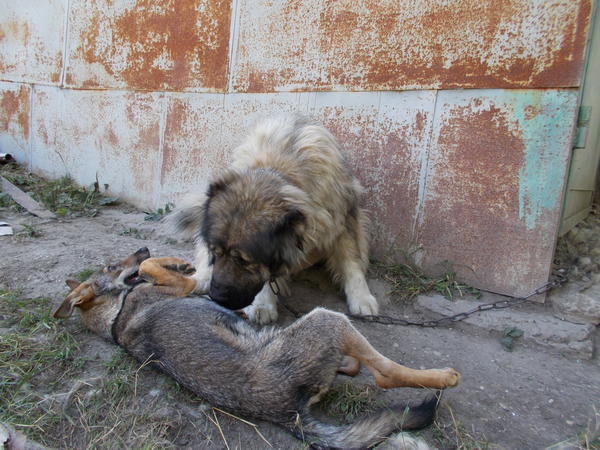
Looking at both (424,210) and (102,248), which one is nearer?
(424,210)

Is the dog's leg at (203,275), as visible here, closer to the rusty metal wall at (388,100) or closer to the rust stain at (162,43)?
the rusty metal wall at (388,100)

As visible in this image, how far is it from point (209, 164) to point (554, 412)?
389 cm

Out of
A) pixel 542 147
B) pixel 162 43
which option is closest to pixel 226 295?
pixel 542 147

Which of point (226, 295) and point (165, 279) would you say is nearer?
point (226, 295)

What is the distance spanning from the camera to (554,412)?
2.08 m

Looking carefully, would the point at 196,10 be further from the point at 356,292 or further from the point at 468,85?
the point at 356,292

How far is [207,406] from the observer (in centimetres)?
211

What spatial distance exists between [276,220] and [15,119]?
691 centimetres

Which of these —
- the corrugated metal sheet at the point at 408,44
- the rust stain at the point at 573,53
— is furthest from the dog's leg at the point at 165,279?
the rust stain at the point at 573,53

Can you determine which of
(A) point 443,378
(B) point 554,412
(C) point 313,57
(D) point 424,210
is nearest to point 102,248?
(C) point 313,57

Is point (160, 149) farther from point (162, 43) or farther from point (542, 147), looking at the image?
point (542, 147)

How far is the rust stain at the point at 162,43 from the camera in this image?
4535 millimetres

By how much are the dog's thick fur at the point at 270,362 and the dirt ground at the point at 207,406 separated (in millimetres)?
120

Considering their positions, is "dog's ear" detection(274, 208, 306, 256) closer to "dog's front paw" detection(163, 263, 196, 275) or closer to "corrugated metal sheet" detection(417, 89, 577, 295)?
"dog's front paw" detection(163, 263, 196, 275)
